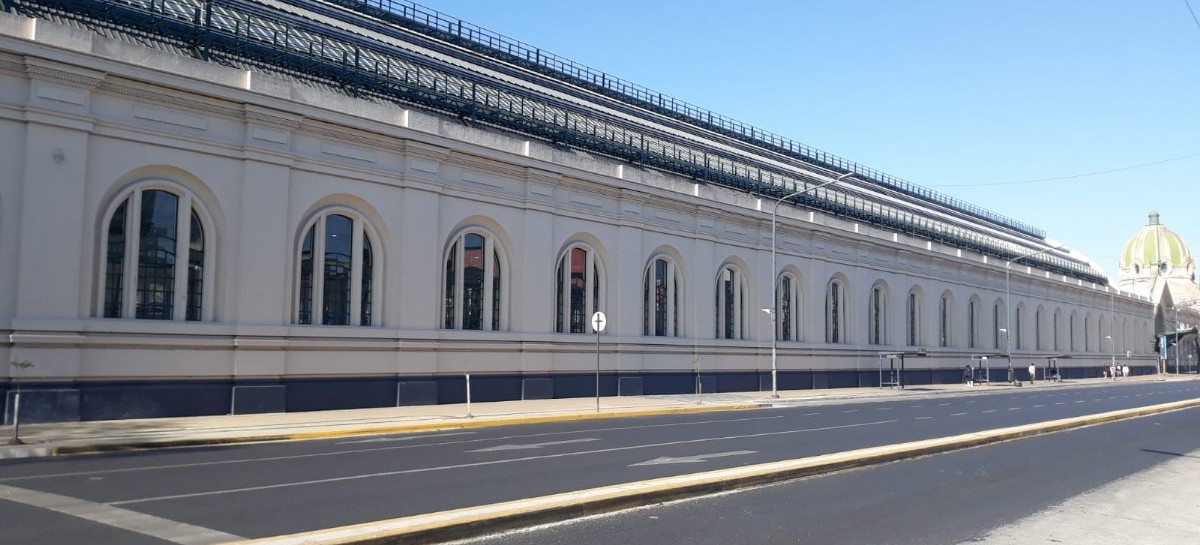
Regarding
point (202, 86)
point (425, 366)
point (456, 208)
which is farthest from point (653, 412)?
point (202, 86)

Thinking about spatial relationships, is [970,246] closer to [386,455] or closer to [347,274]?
[347,274]

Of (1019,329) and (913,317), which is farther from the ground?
(913,317)

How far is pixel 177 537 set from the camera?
8.87m

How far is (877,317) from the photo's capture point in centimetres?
5494

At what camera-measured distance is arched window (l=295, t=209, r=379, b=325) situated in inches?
1033

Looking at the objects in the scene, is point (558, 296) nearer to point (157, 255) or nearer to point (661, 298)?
point (661, 298)

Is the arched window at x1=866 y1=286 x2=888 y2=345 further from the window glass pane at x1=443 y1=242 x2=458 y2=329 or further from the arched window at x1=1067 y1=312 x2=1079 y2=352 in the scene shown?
the arched window at x1=1067 y1=312 x2=1079 y2=352

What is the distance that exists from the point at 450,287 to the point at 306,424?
378 inches

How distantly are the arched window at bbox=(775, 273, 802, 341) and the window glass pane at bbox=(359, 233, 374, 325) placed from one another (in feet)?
79.0

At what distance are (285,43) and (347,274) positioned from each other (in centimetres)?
787

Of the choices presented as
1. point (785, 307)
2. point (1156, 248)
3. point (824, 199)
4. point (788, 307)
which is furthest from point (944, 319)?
point (1156, 248)

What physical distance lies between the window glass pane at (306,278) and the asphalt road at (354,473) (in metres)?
7.51

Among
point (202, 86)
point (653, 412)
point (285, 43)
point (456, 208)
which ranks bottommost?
point (653, 412)

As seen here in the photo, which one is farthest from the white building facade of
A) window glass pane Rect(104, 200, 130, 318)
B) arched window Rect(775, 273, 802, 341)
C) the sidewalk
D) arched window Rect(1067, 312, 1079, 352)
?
arched window Rect(1067, 312, 1079, 352)
